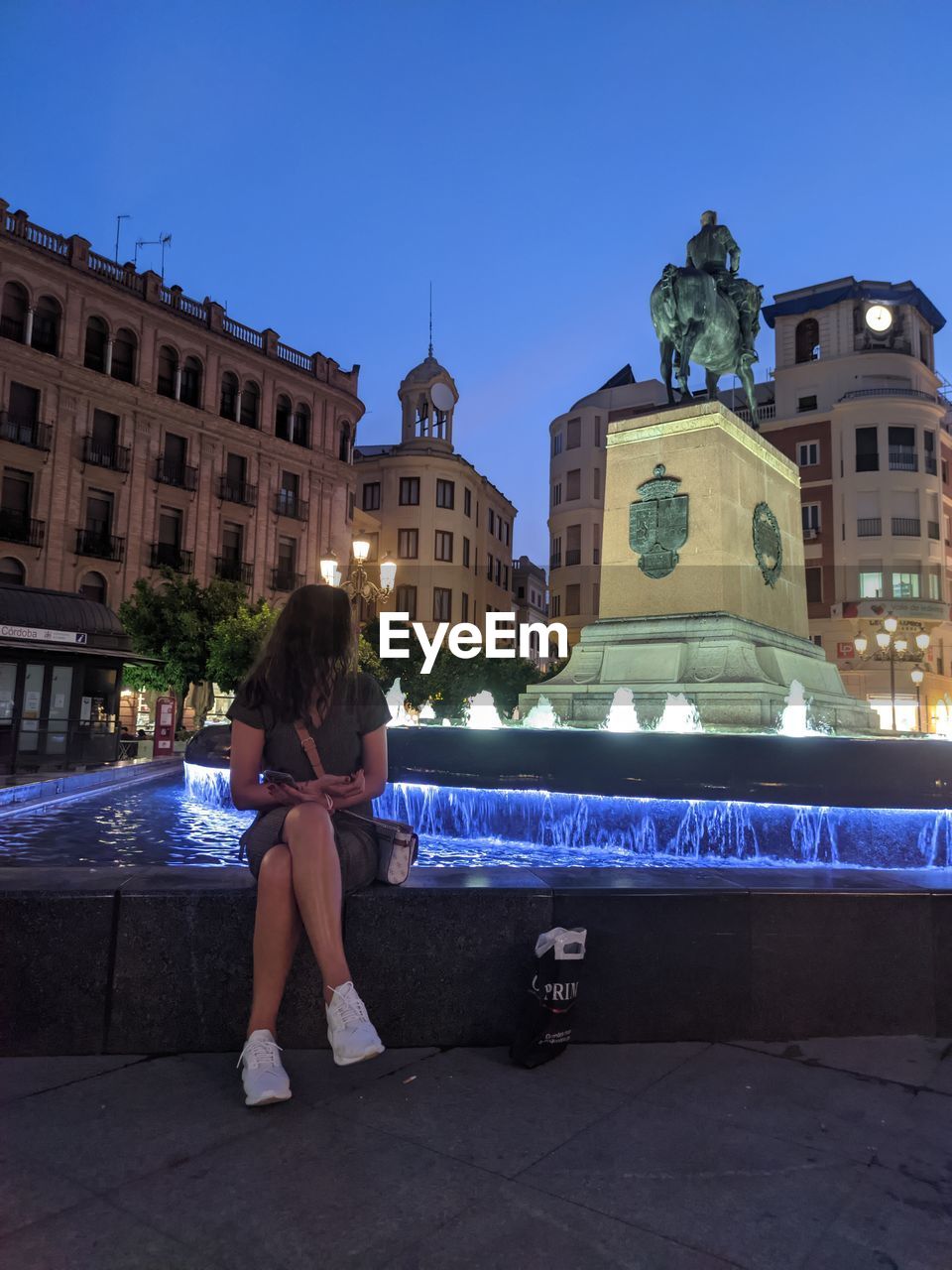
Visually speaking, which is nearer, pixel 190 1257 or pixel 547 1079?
pixel 190 1257

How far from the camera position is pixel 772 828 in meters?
7.40

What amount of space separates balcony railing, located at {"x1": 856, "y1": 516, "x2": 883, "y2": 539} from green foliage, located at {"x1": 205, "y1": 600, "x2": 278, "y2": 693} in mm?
29317

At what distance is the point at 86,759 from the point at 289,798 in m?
17.1

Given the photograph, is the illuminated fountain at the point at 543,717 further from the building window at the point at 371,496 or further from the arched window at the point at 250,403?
the building window at the point at 371,496

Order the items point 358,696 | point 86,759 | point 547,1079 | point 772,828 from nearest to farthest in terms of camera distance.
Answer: point 547,1079 < point 358,696 < point 772,828 < point 86,759

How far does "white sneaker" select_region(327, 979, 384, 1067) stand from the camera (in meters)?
3.05

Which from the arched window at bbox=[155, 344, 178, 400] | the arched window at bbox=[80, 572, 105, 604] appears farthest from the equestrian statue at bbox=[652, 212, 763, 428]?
the arched window at bbox=[155, 344, 178, 400]

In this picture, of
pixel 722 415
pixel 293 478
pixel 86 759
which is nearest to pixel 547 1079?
pixel 722 415

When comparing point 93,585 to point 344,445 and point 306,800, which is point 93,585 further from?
point 306,800

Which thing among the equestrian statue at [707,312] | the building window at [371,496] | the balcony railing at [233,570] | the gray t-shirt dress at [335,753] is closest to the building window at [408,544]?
the building window at [371,496]

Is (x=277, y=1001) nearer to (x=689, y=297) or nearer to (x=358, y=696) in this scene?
(x=358, y=696)

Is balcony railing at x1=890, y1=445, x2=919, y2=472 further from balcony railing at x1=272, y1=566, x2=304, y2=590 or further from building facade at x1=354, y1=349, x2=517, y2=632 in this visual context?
balcony railing at x1=272, y1=566, x2=304, y2=590

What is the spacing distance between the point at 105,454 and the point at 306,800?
34.0 m

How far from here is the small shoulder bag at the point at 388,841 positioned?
3512mm
